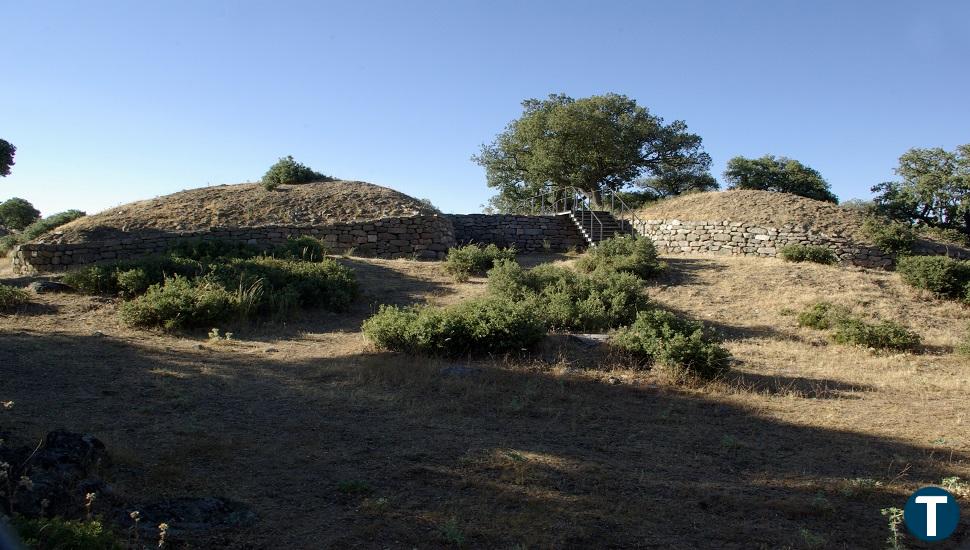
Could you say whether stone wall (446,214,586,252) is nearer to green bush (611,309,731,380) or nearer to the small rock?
the small rock

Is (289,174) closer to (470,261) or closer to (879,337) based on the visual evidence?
(470,261)

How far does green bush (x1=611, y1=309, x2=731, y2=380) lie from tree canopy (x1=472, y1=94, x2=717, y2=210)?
2157 centimetres

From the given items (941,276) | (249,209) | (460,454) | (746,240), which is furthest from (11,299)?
(746,240)

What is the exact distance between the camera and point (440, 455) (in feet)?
18.3

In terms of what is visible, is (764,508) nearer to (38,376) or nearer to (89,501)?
(89,501)

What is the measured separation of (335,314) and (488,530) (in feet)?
30.6

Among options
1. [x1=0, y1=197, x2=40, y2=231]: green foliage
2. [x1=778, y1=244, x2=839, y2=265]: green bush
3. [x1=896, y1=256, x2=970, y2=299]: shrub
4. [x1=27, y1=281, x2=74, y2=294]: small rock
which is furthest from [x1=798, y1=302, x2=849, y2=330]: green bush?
[x1=0, y1=197, x2=40, y2=231]: green foliage

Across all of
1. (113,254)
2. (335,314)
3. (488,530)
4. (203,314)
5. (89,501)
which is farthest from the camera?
(113,254)

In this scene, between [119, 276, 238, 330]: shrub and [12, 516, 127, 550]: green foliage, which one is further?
[119, 276, 238, 330]: shrub

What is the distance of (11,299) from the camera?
11.5 metres

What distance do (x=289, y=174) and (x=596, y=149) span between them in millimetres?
14684

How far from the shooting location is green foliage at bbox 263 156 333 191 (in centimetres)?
2489

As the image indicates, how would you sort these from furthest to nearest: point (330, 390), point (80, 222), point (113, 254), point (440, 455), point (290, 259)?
point (80, 222)
point (113, 254)
point (290, 259)
point (330, 390)
point (440, 455)

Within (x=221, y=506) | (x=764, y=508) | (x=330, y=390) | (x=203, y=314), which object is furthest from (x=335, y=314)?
(x=764, y=508)
